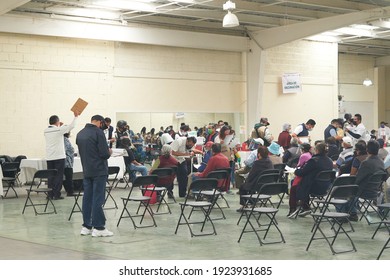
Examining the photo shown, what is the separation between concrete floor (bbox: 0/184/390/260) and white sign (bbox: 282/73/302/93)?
11.0 m

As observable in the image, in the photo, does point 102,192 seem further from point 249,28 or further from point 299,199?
point 249,28

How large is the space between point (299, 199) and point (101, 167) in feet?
9.38

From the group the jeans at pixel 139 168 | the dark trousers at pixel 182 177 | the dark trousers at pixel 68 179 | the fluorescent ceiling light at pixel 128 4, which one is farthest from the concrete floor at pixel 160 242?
the fluorescent ceiling light at pixel 128 4

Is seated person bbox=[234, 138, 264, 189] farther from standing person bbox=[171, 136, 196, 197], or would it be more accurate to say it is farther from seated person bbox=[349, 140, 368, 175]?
seated person bbox=[349, 140, 368, 175]

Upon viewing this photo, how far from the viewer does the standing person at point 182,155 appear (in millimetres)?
11500

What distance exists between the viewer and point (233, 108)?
1934 cm

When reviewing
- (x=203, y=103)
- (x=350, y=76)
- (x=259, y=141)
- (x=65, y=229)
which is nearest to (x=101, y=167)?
(x=65, y=229)

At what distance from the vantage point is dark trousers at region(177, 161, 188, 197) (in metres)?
11.5

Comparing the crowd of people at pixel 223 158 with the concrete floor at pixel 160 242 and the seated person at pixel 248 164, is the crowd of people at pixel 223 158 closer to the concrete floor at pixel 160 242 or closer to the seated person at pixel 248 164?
the seated person at pixel 248 164

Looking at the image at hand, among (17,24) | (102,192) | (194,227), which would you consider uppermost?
(17,24)

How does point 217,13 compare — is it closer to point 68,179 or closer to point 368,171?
point 68,179

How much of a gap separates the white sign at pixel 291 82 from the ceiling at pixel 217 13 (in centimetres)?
180

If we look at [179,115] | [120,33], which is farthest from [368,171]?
[179,115]

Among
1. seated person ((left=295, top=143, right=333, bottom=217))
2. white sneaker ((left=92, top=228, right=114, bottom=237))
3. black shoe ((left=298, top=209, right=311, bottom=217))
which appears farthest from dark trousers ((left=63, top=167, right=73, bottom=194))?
seated person ((left=295, top=143, right=333, bottom=217))
